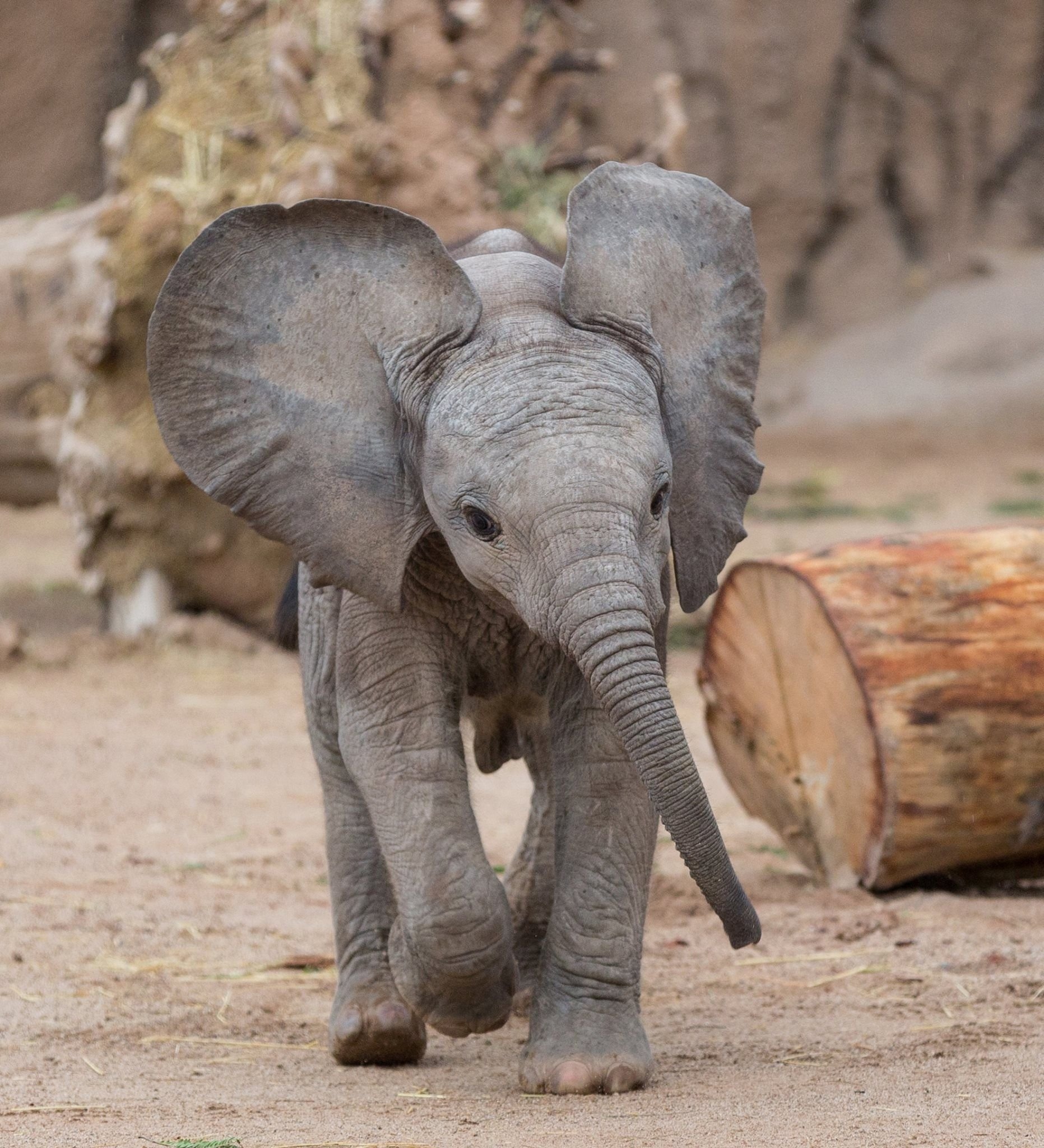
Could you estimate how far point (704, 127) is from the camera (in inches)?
741

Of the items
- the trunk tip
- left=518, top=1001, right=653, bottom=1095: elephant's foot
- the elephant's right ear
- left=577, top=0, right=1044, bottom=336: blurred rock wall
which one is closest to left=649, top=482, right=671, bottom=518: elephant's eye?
the elephant's right ear

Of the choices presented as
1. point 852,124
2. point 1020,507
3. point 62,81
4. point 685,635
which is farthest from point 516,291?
point 852,124

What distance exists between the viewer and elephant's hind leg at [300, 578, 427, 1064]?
4059 mm

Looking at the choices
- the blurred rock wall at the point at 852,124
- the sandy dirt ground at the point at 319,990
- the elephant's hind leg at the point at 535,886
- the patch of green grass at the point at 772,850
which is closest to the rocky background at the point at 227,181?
the sandy dirt ground at the point at 319,990

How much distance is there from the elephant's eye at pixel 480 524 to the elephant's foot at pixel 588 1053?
1.05 meters

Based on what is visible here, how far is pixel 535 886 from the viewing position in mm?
4641

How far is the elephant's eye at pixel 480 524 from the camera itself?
332 cm

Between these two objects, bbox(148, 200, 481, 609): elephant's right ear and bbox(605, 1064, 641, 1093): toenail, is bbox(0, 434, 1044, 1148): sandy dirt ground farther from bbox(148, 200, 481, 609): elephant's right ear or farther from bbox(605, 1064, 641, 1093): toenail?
bbox(148, 200, 481, 609): elephant's right ear

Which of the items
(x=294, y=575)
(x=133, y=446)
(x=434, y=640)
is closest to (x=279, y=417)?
(x=434, y=640)

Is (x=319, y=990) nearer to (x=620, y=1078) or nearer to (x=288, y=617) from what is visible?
(x=288, y=617)

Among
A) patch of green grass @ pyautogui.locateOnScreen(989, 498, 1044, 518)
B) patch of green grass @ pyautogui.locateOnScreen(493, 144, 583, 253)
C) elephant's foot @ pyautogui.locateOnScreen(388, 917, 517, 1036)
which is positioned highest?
elephant's foot @ pyautogui.locateOnScreen(388, 917, 517, 1036)

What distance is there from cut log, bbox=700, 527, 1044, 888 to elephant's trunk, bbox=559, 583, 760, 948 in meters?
1.98

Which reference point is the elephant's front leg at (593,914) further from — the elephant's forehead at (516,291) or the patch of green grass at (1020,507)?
the patch of green grass at (1020,507)

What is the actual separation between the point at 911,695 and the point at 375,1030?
1941 millimetres
